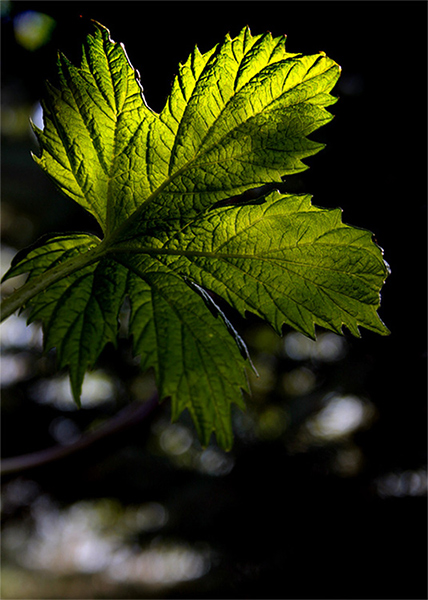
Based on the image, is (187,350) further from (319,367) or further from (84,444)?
(319,367)

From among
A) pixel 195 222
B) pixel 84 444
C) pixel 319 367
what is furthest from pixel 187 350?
pixel 319 367

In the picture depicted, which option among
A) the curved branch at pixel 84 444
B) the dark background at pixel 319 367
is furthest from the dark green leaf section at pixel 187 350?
the curved branch at pixel 84 444

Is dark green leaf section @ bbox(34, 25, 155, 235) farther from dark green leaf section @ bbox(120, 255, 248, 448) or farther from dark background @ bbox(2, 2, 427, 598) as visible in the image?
dark background @ bbox(2, 2, 427, 598)

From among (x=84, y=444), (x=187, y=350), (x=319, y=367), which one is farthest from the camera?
(x=319, y=367)

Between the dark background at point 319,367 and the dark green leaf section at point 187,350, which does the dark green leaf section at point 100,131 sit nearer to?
the dark green leaf section at point 187,350

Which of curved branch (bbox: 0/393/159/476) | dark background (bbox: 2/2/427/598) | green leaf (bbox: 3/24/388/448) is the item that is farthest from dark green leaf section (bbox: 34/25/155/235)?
curved branch (bbox: 0/393/159/476)

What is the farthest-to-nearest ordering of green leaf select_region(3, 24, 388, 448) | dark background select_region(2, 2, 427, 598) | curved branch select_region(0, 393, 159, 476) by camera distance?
curved branch select_region(0, 393, 159, 476) → dark background select_region(2, 2, 427, 598) → green leaf select_region(3, 24, 388, 448)

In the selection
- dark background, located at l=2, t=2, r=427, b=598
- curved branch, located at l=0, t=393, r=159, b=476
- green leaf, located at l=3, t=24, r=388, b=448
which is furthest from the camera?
curved branch, located at l=0, t=393, r=159, b=476
